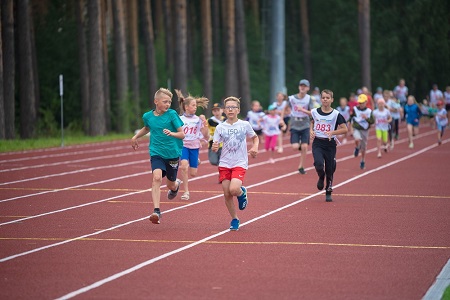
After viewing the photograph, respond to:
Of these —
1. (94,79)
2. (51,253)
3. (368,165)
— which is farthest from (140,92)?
(51,253)

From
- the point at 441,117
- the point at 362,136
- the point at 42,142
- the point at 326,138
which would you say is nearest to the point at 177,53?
the point at 42,142

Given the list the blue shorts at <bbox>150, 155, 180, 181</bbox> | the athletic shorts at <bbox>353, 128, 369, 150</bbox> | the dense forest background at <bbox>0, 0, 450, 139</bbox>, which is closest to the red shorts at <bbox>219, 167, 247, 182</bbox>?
the blue shorts at <bbox>150, 155, 180, 181</bbox>

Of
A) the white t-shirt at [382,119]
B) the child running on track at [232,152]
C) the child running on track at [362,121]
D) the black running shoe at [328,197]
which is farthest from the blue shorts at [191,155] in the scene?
the white t-shirt at [382,119]

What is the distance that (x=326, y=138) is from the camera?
20359 millimetres

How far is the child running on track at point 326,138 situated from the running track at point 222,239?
0.49 metres

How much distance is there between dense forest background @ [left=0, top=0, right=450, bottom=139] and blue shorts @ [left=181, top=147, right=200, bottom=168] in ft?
68.6

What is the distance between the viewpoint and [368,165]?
3009 cm

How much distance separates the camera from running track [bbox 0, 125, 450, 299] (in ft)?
36.3

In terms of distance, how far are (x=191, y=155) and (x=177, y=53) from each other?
33699 mm

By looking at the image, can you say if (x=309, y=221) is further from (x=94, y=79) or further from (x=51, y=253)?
(x=94, y=79)

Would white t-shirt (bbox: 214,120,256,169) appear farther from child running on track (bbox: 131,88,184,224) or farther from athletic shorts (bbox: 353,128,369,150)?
athletic shorts (bbox: 353,128,369,150)

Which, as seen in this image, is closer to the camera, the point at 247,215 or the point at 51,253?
the point at 51,253

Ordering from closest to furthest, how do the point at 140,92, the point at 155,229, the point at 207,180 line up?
1. the point at 155,229
2. the point at 207,180
3. the point at 140,92

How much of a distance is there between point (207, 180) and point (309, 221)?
8.54m
